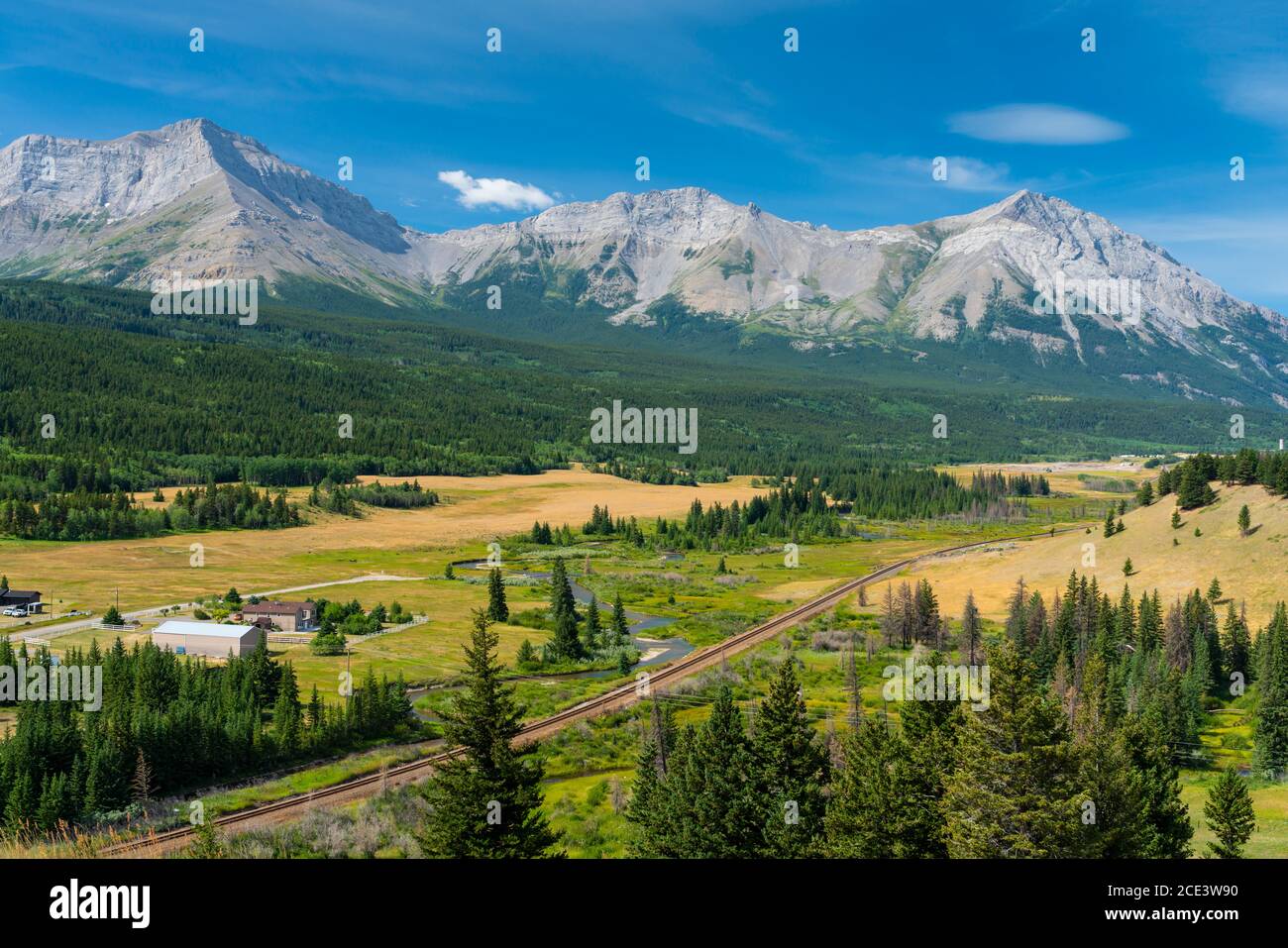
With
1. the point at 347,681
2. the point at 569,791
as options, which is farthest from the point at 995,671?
the point at 347,681

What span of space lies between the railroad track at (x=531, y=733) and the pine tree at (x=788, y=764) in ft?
44.7

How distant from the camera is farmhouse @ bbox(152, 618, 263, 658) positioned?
86.2 metres

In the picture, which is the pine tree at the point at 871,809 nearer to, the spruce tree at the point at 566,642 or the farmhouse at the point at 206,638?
the spruce tree at the point at 566,642

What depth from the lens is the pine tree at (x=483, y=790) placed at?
3088 centimetres

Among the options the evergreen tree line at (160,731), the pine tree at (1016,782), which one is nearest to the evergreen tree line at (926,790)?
the pine tree at (1016,782)

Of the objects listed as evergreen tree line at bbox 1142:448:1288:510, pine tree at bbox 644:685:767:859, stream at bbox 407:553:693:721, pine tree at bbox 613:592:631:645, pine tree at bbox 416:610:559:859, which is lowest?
stream at bbox 407:553:693:721

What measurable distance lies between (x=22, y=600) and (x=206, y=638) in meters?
32.3

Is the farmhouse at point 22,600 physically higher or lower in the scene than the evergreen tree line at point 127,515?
lower

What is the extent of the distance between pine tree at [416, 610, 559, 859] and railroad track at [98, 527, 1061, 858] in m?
1.11

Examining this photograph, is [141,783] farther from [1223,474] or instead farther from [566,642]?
[1223,474]

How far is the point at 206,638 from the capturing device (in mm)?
87000

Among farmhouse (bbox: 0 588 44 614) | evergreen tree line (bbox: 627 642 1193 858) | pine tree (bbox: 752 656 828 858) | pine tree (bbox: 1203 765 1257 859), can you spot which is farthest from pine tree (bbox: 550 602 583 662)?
pine tree (bbox: 1203 765 1257 859)

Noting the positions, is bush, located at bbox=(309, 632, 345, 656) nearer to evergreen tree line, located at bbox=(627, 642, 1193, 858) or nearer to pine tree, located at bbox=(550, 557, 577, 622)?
pine tree, located at bbox=(550, 557, 577, 622)
